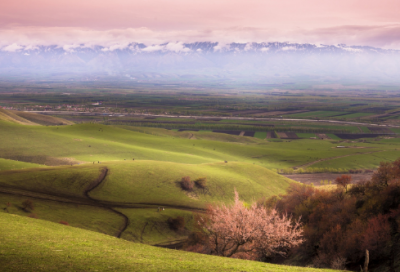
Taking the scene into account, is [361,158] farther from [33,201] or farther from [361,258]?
[33,201]

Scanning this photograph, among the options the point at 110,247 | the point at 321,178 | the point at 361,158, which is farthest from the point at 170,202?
the point at 361,158

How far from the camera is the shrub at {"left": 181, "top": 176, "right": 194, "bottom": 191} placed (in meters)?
80.7

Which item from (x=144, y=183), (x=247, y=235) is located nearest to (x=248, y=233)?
(x=247, y=235)

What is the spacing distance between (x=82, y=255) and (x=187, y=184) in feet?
176

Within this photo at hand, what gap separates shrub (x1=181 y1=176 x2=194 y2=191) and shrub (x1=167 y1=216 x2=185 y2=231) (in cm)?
1661

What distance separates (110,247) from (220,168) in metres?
71.3

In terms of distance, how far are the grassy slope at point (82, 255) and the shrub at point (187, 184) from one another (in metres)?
43.9

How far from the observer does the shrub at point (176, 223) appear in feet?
207

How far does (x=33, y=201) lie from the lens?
2349 inches

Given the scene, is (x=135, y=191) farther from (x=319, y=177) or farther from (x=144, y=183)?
(x=319, y=177)

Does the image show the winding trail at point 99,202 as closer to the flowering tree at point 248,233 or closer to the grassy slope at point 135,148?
the flowering tree at point 248,233

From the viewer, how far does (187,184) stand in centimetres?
8106

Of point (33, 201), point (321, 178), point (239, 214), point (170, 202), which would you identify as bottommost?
point (321, 178)

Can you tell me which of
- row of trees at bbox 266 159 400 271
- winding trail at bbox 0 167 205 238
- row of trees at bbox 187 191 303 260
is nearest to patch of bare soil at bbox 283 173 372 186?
row of trees at bbox 266 159 400 271
